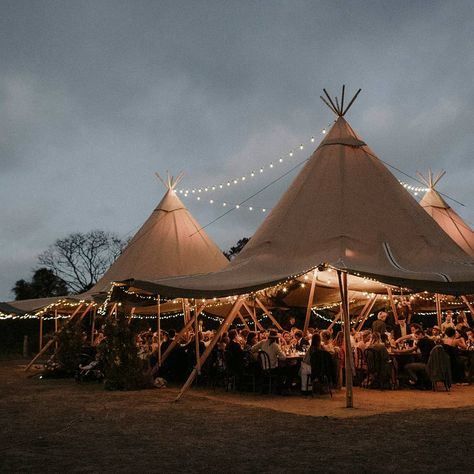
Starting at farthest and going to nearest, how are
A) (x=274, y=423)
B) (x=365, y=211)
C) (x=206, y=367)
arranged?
1. (x=206, y=367)
2. (x=365, y=211)
3. (x=274, y=423)

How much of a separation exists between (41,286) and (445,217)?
95.1ft

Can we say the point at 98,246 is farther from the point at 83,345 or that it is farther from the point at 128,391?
the point at 128,391

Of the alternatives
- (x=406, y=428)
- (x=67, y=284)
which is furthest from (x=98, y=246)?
(x=406, y=428)

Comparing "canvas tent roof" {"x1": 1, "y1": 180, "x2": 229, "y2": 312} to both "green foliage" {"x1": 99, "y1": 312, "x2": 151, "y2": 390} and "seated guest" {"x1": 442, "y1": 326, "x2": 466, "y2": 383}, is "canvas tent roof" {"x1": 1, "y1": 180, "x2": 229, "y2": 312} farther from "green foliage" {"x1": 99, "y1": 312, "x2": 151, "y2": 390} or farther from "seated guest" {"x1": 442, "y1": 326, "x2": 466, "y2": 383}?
"seated guest" {"x1": 442, "y1": 326, "x2": 466, "y2": 383}

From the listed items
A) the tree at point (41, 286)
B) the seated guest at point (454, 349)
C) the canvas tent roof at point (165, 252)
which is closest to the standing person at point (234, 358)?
the seated guest at point (454, 349)

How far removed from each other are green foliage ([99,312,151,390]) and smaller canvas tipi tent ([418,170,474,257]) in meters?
9.42

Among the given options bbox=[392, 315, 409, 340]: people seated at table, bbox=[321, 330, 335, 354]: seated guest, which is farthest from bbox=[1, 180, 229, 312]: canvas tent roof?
bbox=[321, 330, 335, 354]: seated guest

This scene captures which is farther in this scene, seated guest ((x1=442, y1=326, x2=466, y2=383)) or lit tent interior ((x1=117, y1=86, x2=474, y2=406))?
seated guest ((x1=442, y1=326, x2=466, y2=383))

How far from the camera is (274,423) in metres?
6.51

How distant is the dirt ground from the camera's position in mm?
4566

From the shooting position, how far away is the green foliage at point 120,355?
1041 centimetres

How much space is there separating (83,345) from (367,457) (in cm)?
1102

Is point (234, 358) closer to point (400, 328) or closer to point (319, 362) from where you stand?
point (319, 362)

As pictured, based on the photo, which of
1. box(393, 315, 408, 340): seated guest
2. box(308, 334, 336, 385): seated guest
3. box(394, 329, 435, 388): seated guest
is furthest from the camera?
box(393, 315, 408, 340): seated guest
